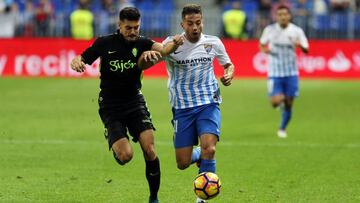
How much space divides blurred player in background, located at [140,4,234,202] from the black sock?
55cm

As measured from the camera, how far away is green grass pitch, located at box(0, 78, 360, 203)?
37.3 ft

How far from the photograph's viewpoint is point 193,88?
423 inches

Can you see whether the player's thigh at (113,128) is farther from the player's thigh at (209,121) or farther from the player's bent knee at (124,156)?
the player's thigh at (209,121)

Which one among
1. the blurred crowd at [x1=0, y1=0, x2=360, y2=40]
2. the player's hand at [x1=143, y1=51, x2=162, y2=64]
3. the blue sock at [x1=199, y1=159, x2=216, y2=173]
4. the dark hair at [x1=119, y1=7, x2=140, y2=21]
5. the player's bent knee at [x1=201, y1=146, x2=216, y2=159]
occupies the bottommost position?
the blurred crowd at [x1=0, y1=0, x2=360, y2=40]

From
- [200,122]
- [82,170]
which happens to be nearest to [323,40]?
[82,170]

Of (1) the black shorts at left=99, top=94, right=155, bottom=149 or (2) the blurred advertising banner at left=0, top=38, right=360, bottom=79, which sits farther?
(2) the blurred advertising banner at left=0, top=38, right=360, bottom=79

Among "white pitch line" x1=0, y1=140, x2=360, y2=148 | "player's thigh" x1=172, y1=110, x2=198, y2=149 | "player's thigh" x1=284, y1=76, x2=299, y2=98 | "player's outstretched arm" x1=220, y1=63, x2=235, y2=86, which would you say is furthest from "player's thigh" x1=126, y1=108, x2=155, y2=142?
"player's thigh" x1=284, y1=76, x2=299, y2=98

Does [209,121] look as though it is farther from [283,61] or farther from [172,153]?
[283,61]

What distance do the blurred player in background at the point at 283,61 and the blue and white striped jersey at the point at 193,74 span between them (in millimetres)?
7249

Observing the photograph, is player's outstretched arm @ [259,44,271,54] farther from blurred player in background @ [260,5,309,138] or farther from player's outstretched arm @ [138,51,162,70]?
player's outstretched arm @ [138,51,162,70]

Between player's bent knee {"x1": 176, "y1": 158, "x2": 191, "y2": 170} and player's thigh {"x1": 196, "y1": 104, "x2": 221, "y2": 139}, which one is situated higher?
player's thigh {"x1": 196, "y1": 104, "x2": 221, "y2": 139}

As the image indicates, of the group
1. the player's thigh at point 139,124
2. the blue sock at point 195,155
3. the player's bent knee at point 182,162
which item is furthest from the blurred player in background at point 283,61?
the player's thigh at point 139,124

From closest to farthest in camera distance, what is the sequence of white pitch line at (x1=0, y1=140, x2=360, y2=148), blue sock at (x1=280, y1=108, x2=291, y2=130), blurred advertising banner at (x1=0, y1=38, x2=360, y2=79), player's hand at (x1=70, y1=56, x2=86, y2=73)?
player's hand at (x1=70, y1=56, x2=86, y2=73), white pitch line at (x1=0, y1=140, x2=360, y2=148), blue sock at (x1=280, y1=108, x2=291, y2=130), blurred advertising banner at (x1=0, y1=38, x2=360, y2=79)

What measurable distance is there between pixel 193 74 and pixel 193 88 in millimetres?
173
